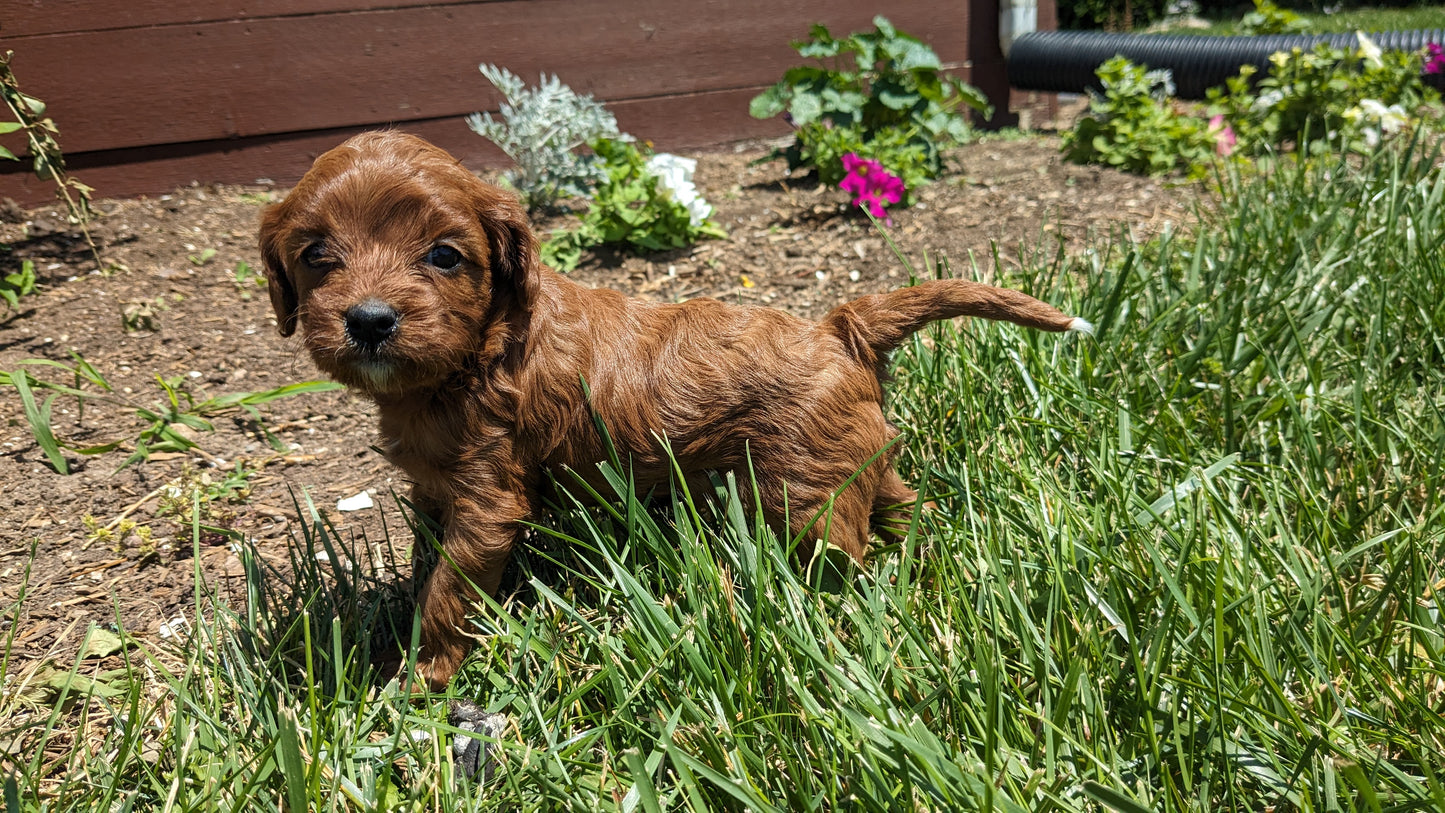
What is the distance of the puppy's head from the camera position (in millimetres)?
2281

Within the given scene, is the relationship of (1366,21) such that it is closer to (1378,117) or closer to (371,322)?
(1378,117)

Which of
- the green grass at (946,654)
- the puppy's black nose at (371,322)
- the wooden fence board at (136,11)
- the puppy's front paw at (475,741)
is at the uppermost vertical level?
the wooden fence board at (136,11)

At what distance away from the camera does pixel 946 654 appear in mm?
2443

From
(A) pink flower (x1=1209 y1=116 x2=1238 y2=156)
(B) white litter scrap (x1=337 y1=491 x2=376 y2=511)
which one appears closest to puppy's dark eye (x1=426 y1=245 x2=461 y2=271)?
(B) white litter scrap (x1=337 y1=491 x2=376 y2=511)

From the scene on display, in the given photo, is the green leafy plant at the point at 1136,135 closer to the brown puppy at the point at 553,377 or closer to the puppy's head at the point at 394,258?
the brown puppy at the point at 553,377

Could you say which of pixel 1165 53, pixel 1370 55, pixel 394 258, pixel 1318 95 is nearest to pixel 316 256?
pixel 394 258

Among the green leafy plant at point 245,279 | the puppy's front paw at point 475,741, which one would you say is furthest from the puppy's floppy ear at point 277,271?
the green leafy plant at point 245,279

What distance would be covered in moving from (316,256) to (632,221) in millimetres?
2637

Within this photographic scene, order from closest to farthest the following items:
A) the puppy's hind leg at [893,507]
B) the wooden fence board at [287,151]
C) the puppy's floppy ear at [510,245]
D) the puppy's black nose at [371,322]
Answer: the puppy's black nose at [371,322]
the puppy's floppy ear at [510,245]
the puppy's hind leg at [893,507]
the wooden fence board at [287,151]

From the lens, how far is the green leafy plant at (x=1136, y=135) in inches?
235

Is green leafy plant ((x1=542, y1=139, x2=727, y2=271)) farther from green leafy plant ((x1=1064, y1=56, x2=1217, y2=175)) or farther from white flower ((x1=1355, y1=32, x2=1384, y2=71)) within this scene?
white flower ((x1=1355, y1=32, x2=1384, y2=71))

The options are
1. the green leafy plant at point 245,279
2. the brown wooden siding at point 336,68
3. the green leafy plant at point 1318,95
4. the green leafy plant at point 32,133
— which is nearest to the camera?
the green leafy plant at point 32,133

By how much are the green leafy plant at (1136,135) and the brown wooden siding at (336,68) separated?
180cm

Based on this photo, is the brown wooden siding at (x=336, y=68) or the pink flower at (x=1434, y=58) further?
the pink flower at (x=1434, y=58)
